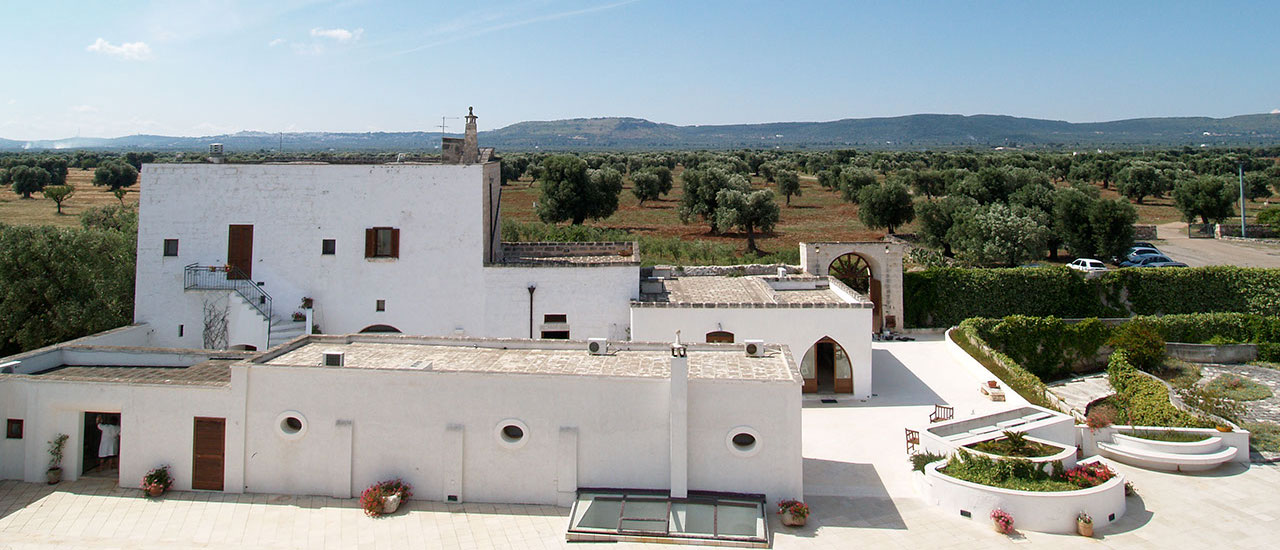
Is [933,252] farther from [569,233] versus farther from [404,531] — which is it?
[404,531]

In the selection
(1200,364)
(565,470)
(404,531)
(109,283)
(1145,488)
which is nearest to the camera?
(404,531)

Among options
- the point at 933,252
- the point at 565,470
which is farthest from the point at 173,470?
the point at 933,252

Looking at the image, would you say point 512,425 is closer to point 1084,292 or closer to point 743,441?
point 743,441

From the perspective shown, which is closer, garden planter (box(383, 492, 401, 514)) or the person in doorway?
garden planter (box(383, 492, 401, 514))

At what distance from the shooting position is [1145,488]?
1734 centimetres

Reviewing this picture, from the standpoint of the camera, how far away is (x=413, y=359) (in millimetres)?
16906

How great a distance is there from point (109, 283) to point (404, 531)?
17.0 metres

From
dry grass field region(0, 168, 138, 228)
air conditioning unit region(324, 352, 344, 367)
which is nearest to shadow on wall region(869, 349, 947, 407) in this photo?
air conditioning unit region(324, 352, 344, 367)

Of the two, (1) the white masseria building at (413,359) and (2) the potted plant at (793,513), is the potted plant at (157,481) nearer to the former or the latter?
(1) the white masseria building at (413,359)

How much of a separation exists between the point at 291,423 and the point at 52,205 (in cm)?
7276

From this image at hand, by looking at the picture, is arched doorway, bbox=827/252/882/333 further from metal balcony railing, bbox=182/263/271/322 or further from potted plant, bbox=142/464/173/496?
potted plant, bbox=142/464/173/496

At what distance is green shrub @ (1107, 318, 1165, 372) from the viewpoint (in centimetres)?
2783

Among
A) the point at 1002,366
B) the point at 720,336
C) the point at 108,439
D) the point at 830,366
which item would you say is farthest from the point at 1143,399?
the point at 108,439

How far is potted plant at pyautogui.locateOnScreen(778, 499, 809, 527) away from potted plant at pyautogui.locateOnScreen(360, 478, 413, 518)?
6.74 meters
